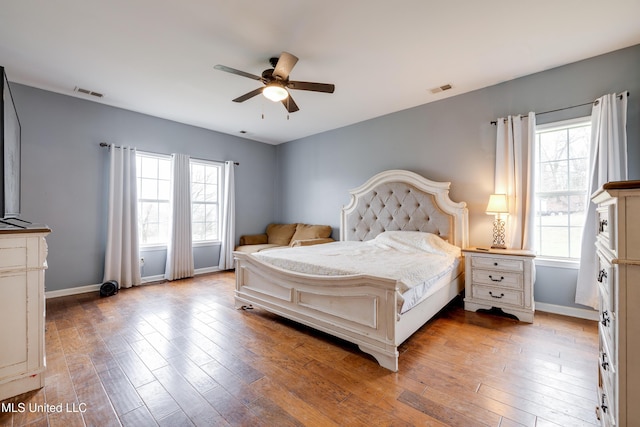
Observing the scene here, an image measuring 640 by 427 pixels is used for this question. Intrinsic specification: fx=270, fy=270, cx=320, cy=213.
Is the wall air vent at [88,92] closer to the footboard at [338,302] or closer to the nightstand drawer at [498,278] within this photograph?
the footboard at [338,302]

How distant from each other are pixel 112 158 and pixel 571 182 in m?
5.91

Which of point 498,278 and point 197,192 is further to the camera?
point 197,192

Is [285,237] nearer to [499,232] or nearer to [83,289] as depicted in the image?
A: [83,289]

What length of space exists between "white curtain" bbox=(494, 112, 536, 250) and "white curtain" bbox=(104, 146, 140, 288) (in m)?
5.10

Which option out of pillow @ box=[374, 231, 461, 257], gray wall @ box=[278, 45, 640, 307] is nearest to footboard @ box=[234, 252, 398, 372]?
pillow @ box=[374, 231, 461, 257]

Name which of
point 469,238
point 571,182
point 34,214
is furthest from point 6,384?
point 571,182

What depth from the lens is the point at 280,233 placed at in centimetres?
561

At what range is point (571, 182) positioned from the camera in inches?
118

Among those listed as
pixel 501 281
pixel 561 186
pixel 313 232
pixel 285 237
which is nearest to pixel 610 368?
pixel 501 281

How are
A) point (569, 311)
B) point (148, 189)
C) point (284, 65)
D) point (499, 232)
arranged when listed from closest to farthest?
point (284, 65), point (569, 311), point (499, 232), point (148, 189)

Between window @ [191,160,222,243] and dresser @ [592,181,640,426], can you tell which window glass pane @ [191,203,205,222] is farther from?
dresser @ [592,181,640,426]

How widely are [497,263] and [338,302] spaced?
74.6 inches

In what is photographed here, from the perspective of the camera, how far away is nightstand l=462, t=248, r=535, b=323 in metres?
2.76

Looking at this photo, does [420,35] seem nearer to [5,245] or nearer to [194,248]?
[5,245]
